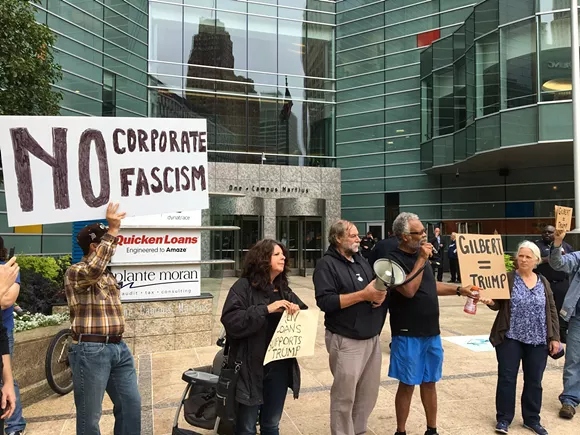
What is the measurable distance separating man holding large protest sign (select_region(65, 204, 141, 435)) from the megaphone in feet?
6.19

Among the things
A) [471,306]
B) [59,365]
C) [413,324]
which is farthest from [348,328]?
[59,365]

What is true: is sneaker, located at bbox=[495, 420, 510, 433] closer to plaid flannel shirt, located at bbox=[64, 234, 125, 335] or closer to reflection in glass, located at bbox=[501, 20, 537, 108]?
plaid flannel shirt, located at bbox=[64, 234, 125, 335]

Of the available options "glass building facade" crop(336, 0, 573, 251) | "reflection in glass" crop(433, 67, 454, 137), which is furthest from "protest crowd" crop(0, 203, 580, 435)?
"reflection in glass" crop(433, 67, 454, 137)

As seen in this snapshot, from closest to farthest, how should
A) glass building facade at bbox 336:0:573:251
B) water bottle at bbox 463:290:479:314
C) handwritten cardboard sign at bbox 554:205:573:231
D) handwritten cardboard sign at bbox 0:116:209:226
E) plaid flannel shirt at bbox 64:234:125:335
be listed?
plaid flannel shirt at bbox 64:234:125:335, handwritten cardboard sign at bbox 0:116:209:226, water bottle at bbox 463:290:479:314, handwritten cardboard sign at bbox 554:205:573:231, glass building facade at bbox 336:0:573:251

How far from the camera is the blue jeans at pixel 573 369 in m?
4.88

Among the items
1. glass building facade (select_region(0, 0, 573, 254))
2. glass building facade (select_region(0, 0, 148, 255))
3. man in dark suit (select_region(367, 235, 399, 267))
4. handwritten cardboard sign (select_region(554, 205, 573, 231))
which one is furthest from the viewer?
glass building facade (select_region(0, 0, 148, 255))

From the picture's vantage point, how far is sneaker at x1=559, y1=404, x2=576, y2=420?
4.77 m

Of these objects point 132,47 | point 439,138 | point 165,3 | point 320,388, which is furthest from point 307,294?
Result: point 165,3

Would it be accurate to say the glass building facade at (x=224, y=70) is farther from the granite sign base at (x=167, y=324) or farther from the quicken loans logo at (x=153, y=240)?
the granite sign base at (x=167, y=324)

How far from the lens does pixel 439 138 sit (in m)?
22.7

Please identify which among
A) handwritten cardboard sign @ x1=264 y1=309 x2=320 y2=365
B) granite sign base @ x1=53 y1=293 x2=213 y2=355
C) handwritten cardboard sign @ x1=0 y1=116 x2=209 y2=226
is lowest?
granite sign base @ x1=53 y1=293 x2=213 y2=355

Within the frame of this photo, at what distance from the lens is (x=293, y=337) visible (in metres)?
3.40

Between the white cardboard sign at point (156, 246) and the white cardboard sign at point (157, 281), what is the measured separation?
13 cm

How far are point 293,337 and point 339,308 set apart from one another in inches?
16.2
